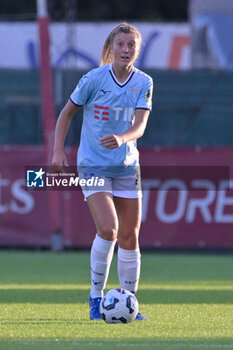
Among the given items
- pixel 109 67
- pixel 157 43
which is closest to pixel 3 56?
pixel 157 43

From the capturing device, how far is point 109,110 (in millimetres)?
6504

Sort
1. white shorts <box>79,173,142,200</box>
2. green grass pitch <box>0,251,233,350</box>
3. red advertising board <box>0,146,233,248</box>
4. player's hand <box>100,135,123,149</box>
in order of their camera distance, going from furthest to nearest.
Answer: red advertising board <box>0,146,233,248</box>, white shorts <box>79,173,142,200</box>, player's hand <box>100,135,123,149</box>, green grass pitch <box>0,251,233,350</box>

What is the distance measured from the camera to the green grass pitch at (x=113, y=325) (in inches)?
218

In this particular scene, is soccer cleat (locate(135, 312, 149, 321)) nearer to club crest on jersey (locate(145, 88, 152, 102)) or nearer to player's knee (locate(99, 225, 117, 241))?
player's knee (locate(99, 225, 117, 241))

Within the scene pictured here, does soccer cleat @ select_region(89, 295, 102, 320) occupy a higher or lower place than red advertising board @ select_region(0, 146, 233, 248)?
higher

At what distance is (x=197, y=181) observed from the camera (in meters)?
14.1

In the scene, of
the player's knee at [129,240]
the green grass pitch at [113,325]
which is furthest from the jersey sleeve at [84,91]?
the green grass pitch at [113,325]

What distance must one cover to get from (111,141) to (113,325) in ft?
4.15

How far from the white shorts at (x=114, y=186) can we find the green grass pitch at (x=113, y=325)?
923 millimetres

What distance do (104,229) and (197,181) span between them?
782 centimetres

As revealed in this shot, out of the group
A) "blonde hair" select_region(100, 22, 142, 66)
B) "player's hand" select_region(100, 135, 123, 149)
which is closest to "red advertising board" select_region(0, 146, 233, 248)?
"blonde hair" select_region(100, 22, 142, 66)

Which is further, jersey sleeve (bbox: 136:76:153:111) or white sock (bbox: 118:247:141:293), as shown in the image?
white sock (bbox: 118:247:141:293)

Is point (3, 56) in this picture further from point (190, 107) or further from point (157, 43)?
point (190, 107)

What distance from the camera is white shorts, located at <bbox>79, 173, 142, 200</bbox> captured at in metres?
Answer: 6.52
